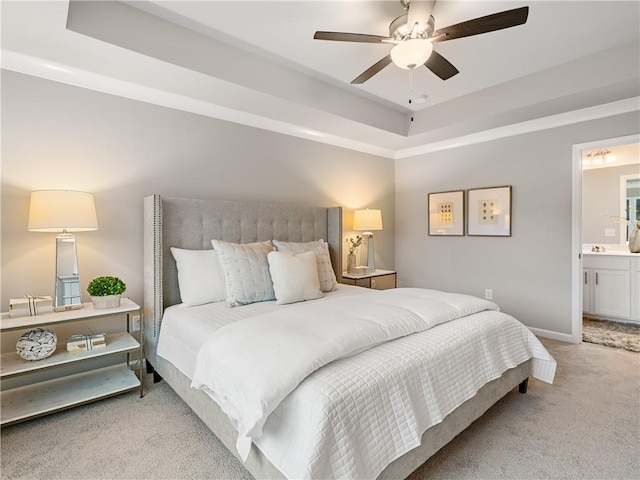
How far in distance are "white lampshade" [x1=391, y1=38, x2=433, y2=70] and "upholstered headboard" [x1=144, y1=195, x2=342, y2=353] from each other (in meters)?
1.84

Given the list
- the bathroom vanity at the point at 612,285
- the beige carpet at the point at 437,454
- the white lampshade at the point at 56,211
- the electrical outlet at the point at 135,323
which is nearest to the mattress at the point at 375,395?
the beige carpet at the point at 437,454

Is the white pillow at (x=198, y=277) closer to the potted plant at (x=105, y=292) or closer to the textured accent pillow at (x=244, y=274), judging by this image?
the textured accent pillow at (x=244, y=274)

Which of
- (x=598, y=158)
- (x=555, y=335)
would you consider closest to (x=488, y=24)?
(x=555, y=335)

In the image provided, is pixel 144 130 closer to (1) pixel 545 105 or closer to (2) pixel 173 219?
(2) pixel 173 219

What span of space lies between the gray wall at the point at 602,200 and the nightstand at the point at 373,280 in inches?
125

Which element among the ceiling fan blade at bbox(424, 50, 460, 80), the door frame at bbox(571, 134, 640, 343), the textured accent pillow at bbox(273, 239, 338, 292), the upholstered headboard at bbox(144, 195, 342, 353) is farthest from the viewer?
the door frame at bbox(571, 134, 640, 343)

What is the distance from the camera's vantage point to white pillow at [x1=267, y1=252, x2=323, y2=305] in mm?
2654

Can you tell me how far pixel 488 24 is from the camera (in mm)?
1768

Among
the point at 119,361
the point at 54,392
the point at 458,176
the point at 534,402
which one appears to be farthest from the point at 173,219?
the point at 458,176

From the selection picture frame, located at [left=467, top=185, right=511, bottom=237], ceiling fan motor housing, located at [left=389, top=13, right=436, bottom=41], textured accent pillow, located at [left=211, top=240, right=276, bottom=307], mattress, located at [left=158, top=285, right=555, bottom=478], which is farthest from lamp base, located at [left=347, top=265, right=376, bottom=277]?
ceiling fan motor housing, located at [left=389, top=13, right=436, bottom=41]

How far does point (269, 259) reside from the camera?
276 centimetres

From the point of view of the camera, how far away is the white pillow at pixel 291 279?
2.65 metres

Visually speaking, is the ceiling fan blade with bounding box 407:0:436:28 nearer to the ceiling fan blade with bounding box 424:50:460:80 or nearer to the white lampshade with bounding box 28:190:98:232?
the ceiling fan blade with bounding box 424:50:460:80

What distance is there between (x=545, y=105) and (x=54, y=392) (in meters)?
4.59
